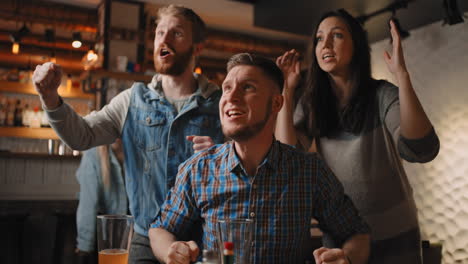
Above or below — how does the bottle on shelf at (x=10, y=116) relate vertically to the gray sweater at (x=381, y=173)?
above

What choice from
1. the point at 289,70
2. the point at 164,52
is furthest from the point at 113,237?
the point at 289,70

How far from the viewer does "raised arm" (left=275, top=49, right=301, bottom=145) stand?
1.83m


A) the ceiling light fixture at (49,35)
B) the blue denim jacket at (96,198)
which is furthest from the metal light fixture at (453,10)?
the ceiling light fixture at (49,35)

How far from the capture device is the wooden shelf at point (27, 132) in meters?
6.48

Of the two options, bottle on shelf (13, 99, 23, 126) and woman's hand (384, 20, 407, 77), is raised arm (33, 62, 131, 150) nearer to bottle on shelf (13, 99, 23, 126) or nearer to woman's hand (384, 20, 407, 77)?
woman's hand (384, 20, 407, 77)

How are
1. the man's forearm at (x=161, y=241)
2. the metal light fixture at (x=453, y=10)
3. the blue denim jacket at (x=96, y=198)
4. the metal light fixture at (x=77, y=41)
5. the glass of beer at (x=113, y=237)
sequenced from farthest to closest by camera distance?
the metal light fixture at (x=77, y=41), the metal light fixture at (x=453, y=10), the blue denim jacket at (x=96, y=198), the man's forearm at (x=161, y=241), the glass of beer at (x=113, y=237)

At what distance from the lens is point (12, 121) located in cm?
659

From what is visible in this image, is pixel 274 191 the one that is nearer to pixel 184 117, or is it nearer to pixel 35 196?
pixel 184 117

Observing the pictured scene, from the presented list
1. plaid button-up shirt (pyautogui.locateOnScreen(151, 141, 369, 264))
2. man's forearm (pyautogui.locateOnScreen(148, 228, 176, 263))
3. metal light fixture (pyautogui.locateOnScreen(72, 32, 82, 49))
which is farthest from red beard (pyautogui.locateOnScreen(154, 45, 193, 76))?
metal light fixture (pyautogui.locateOnScreen(72, 32, 82, 49))

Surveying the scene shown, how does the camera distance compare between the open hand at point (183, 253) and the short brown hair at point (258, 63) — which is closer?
the open hand at point (183, 253)

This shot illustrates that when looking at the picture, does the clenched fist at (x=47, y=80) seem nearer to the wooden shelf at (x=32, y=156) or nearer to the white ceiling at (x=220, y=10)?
the white ceiling at (x=220, y=10)

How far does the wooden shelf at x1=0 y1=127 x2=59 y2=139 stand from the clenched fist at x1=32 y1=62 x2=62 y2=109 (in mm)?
5664

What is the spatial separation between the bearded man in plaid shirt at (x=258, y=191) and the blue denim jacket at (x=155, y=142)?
12.7 inches

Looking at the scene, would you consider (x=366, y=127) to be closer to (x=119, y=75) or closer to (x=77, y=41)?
(x=119, y=75)
